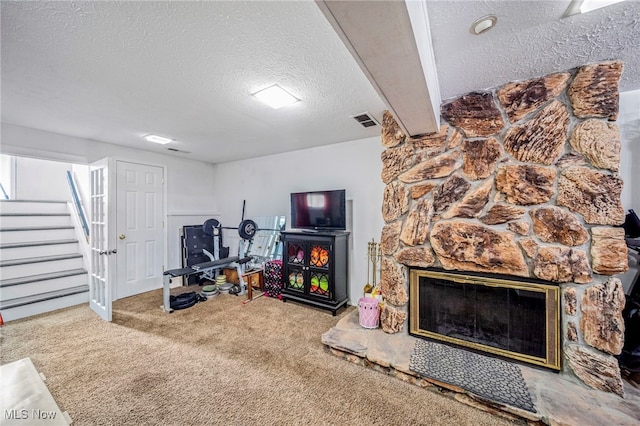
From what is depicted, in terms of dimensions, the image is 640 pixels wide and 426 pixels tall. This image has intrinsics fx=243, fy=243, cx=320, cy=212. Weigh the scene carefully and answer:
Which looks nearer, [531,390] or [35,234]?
[531,390]

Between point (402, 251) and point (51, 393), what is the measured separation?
2960 mm

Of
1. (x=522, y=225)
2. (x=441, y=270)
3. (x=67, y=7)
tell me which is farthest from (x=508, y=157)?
(x=67, y=7)

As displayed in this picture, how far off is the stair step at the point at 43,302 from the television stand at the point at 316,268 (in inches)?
115

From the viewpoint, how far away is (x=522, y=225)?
6.20 feet

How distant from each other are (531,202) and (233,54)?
2.40 meters

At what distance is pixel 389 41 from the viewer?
100 centimetres

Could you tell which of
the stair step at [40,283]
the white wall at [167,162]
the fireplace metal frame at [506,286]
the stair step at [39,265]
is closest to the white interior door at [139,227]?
the white wall at [167,162]

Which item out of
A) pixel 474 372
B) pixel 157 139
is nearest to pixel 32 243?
pixel 157 139

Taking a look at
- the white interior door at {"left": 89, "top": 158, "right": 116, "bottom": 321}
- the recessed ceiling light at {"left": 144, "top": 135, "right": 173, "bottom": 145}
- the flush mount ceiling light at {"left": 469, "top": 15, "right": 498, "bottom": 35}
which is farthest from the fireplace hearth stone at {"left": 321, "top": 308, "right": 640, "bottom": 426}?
the recessed ceiling light at {"left": 144, "top": 135, "right": 173, "bottom": 145}

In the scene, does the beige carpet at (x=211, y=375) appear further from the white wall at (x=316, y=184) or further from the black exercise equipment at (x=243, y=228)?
the black exercise equipment at (x=243, y=228)

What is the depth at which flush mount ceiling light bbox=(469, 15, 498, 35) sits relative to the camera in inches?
50.6

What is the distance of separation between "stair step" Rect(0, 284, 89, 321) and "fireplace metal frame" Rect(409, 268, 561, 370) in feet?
14.7

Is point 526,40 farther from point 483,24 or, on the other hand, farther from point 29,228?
point 29,228

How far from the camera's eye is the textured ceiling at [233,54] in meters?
1.25
